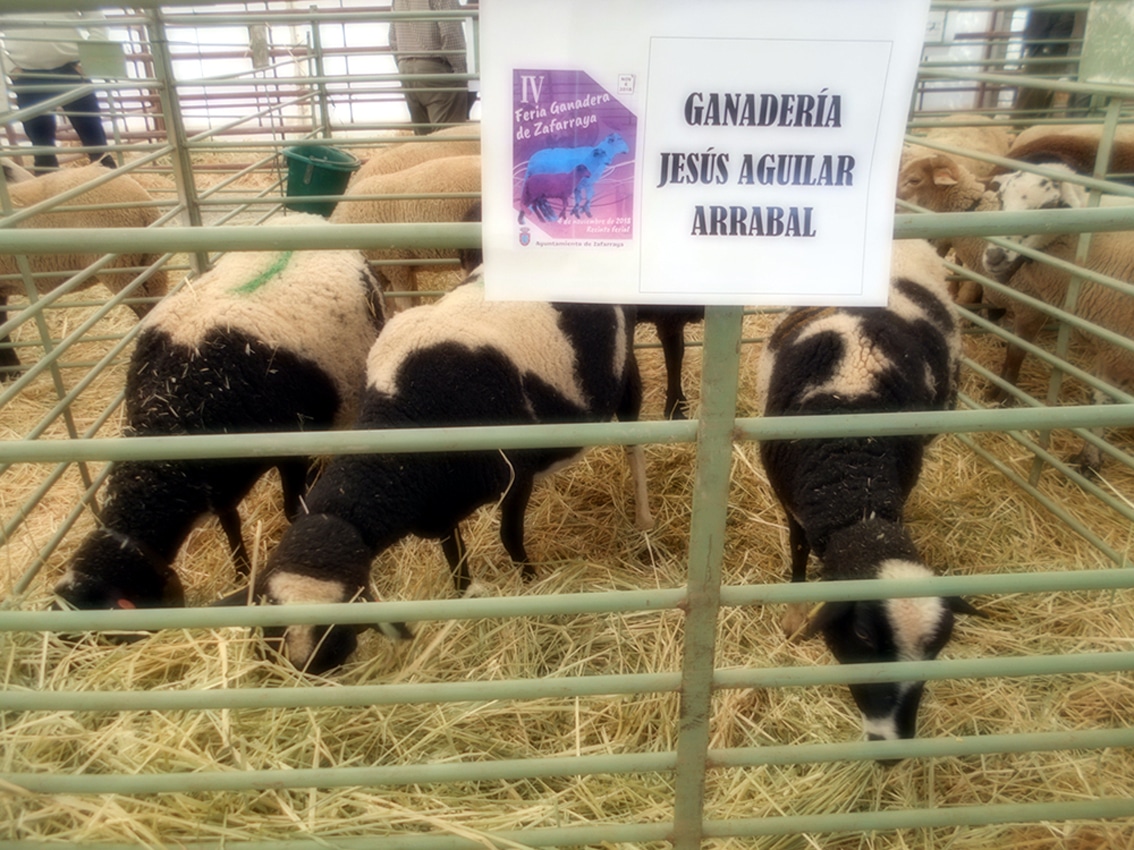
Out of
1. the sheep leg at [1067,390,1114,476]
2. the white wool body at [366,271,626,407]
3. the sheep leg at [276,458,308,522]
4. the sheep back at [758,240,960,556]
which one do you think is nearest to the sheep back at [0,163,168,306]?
the sheep leg at [276,458,308,522]

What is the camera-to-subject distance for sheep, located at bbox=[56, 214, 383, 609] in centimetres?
278

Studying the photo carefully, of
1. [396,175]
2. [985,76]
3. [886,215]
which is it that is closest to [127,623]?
[886,215]

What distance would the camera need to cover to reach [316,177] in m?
5.26

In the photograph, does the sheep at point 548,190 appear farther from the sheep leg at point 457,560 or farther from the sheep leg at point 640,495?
the sheep leg at point 640,495

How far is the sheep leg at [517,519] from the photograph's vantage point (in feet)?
9.94

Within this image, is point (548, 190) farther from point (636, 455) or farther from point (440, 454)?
point (636, 455)

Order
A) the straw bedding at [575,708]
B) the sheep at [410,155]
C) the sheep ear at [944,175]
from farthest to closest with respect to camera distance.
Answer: the sheep at [410,155] → the sheep ear at [944,175] → the straw bedding at [575,708]

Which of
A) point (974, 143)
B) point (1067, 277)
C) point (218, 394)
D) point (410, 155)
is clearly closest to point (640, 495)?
point (218, 394)

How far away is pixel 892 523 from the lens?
2514 mm

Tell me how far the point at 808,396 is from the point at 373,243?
6.53 feet

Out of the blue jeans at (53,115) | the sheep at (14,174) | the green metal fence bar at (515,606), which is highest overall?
the blue jeans at (53,115)

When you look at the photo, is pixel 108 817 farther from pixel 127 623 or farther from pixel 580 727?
pixel 580 727

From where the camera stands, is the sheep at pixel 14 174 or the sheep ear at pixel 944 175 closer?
the sheep ear at pixel 944 175

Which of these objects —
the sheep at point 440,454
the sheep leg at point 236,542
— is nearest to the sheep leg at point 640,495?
the sheep at point 440,454
